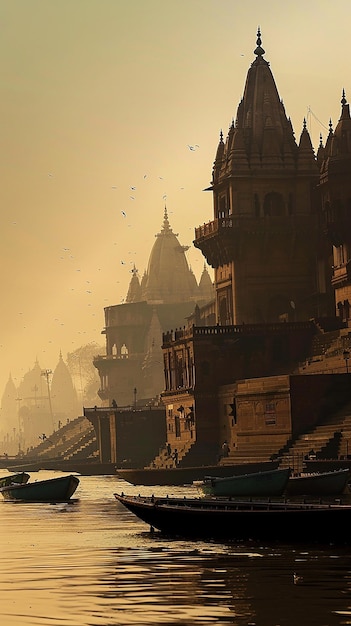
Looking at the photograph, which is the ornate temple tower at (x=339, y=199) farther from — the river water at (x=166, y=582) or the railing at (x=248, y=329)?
the river water at (x=166, y=582)

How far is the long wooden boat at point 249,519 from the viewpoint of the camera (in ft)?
118

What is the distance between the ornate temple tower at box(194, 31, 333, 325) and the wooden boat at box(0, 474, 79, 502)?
134 ft

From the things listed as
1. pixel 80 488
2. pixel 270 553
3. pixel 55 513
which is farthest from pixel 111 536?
pixel 80 488

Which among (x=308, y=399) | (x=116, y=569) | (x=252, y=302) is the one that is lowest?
(x=116, y=569)

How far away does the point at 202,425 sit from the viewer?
9644cm

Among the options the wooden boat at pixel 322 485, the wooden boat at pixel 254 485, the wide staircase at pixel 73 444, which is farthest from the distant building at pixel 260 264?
the wide staircase at pixel 73 444

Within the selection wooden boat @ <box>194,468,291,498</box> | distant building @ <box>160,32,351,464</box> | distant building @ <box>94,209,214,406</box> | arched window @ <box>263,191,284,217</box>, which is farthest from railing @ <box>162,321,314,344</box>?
distant building @ <box>94,209,214,406</box>

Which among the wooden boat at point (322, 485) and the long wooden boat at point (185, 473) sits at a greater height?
the long wooden boat at point (185, 473)

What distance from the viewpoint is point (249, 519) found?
37.4 meters

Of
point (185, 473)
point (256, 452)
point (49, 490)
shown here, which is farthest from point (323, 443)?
point (49, 490)

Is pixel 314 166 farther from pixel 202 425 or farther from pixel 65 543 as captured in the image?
pixel 65 543

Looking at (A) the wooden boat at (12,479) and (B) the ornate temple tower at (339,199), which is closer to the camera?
(A) the wooden boat at (12,479)

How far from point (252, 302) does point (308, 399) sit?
94.5 feet

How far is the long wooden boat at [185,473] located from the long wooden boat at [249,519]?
109ft
